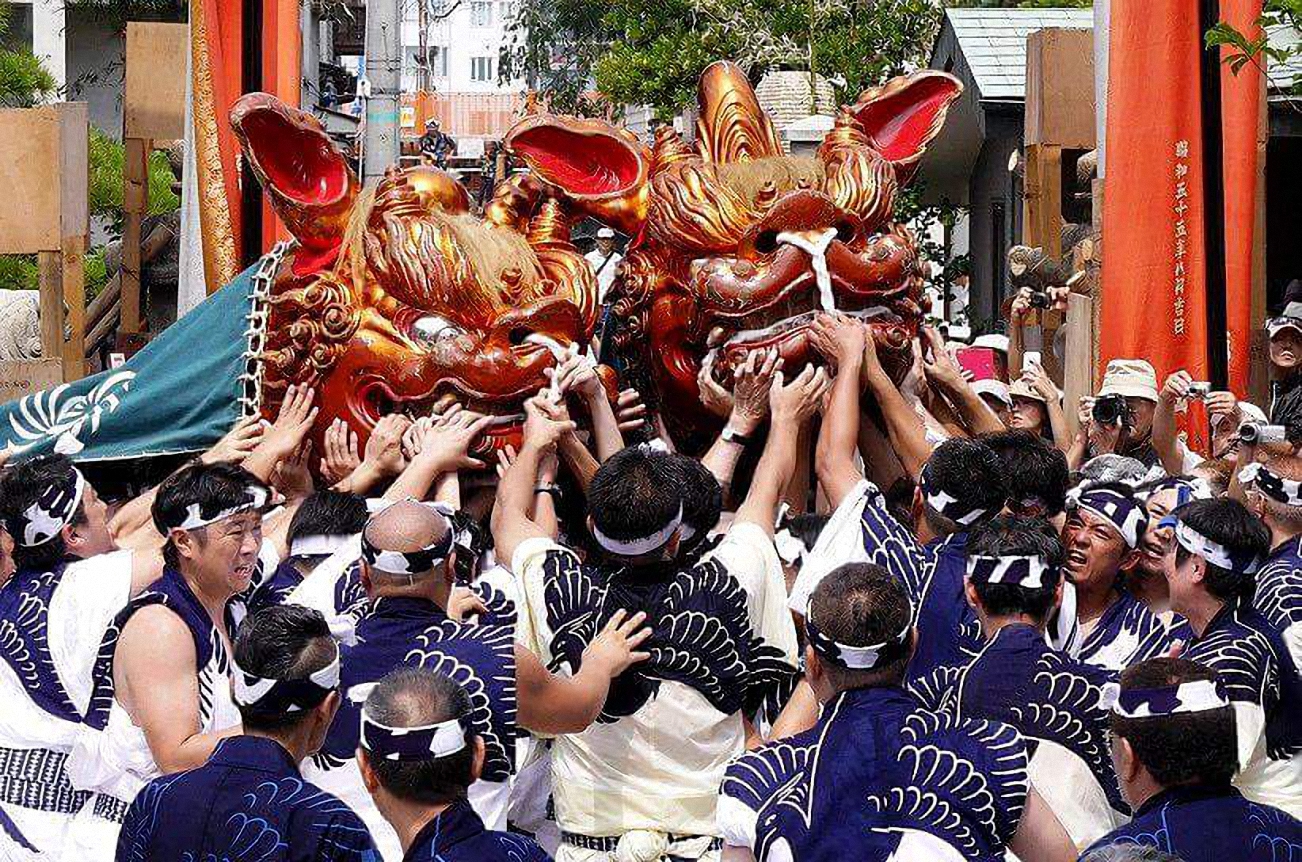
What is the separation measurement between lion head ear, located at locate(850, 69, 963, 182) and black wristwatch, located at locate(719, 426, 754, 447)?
3.50ft

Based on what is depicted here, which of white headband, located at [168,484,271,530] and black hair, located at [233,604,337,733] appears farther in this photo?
white headband, located at [168,484,271,530]

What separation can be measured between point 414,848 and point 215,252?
13.0 feet

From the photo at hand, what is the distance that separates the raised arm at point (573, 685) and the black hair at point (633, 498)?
8.7 inches

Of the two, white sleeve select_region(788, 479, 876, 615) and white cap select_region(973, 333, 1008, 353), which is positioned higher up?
white cap select_region(973, 333, 1008, 353)

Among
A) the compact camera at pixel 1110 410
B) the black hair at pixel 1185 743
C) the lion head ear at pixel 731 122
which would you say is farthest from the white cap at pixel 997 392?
the black hair at pixel 1185 743

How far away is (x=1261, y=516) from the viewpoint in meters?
4.64

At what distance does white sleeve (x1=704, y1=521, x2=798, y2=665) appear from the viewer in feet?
13.6

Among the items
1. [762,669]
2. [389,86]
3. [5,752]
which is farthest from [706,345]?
[389,86]

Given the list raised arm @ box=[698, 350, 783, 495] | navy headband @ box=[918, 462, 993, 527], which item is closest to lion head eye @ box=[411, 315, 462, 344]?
raised arm @ box=[698, 350, 783, 495]

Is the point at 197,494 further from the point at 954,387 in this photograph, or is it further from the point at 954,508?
the point at 954,387

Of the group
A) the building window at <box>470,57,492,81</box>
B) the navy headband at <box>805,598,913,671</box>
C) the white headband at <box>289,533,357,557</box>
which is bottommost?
the white headband at <box>289,533,357,557</box>

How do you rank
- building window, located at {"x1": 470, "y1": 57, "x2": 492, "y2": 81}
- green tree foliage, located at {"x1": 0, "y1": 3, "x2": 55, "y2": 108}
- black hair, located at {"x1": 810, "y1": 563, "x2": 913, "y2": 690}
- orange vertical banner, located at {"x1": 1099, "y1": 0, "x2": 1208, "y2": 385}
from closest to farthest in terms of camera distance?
1. black hair, located at {"x1": 810, "y1": 563, "x2": 913, "y2": 690}
2. orange vertical banner, located at {"x1": 1099, "y1": 0, "x2": 1208, "y2": 385}
3. green tree foliage, located at {"x1": 0, "y1": 3, "x2": 55, "y2": 108}
4. building window, located at {"x1": 470, "y1": 57, "x2": 492, "y2": 81}

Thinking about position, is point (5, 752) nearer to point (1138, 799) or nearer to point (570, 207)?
point (570, 207)

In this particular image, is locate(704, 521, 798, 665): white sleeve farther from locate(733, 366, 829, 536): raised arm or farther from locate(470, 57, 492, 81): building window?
locate(470, 57, 492, 81): building window
